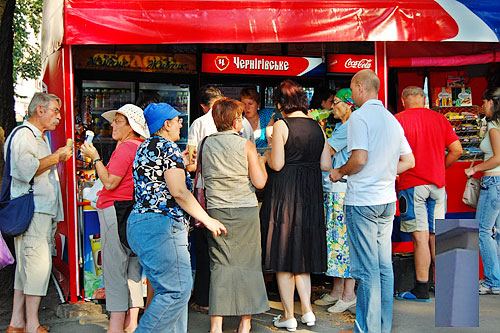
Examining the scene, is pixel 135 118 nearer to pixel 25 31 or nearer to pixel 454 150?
pixel 454 150

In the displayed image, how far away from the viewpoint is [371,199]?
413 cm

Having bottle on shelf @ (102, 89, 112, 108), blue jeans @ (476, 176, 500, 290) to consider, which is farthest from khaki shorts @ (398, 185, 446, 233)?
bottle on shelf @ (102, 89, 112, 108)

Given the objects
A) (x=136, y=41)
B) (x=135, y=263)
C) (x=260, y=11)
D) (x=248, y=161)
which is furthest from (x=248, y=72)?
(x=135, y=263)

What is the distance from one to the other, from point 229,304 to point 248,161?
1.06m

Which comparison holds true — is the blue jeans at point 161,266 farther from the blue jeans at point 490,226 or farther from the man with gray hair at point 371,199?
the blue jeans at point 490,226

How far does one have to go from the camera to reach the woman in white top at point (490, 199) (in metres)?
5.47

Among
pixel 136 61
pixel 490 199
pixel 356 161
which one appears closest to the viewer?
pixel 356 161

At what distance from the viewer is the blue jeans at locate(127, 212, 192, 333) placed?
359 centimetres

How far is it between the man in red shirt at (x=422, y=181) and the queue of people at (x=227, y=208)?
716 mm

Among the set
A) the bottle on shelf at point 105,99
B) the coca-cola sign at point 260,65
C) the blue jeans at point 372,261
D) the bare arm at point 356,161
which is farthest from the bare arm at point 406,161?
the bottle on shelf at point 105,99

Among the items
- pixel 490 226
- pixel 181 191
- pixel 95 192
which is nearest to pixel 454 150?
pixel 490 226

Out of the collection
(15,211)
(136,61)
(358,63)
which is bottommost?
(15,211)

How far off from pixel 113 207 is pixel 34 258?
2.64 feet

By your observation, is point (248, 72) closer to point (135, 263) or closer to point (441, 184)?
point (441, 184)
